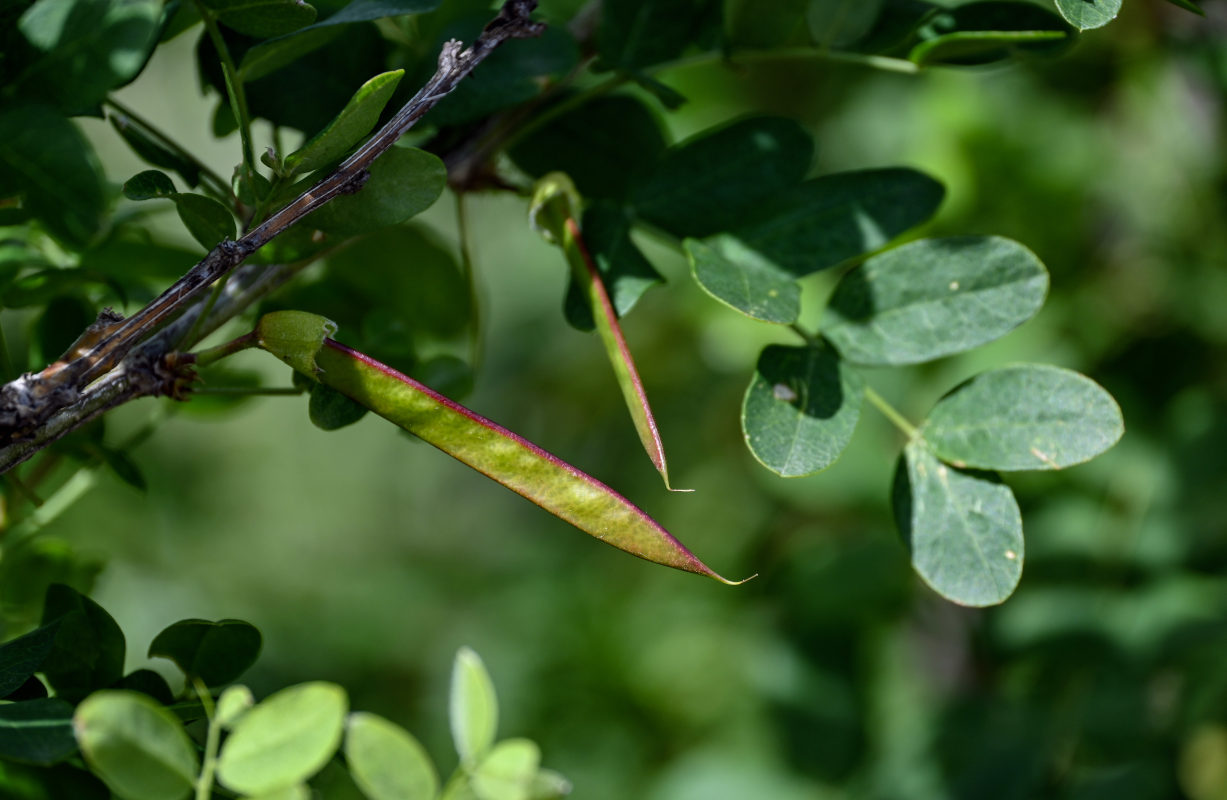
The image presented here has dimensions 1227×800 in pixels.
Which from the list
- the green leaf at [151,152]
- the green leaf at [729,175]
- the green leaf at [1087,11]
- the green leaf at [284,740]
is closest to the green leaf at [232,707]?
the green leaf at [284,740]

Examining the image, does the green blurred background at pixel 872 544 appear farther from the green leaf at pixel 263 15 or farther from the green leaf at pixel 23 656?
the green leaf at pixel 23 656

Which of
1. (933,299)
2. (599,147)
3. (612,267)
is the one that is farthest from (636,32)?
(933,299)

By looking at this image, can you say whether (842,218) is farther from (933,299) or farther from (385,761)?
(385,761)

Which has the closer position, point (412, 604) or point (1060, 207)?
point (1060, 207)

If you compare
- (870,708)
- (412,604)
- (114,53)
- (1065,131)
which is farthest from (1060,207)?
(412,604)

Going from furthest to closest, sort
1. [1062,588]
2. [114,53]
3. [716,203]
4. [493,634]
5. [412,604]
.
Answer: [412,604]
[493,634]
[1062,588]
[716,203]
[114,53]

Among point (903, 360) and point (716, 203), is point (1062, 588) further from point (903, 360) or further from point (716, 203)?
point (716, 203)

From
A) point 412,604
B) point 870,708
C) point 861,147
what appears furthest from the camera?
point 412,604

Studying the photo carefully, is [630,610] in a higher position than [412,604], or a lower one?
higher
